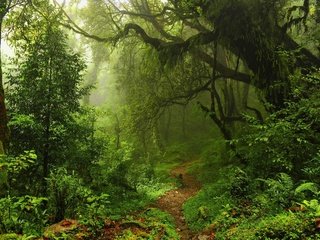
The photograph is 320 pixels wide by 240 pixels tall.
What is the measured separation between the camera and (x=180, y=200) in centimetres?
1388

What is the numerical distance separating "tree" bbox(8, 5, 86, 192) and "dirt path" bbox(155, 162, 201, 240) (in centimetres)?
419

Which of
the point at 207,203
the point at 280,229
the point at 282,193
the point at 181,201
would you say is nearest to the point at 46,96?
the point at 207,203

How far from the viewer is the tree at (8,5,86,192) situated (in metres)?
10.5

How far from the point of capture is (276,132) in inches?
361

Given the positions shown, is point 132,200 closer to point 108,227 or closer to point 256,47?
point 108,227

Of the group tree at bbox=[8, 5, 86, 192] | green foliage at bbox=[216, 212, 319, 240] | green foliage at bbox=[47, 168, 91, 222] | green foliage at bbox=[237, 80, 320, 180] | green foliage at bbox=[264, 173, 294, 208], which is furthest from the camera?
tree at bbox=[8, 5, 86, 192]

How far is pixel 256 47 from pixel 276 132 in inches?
234

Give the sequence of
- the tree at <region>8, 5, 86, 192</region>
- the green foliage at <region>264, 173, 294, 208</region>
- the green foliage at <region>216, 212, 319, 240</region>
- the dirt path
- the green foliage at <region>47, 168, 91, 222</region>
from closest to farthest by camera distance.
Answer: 1. the green foliage at <region>216, 212, 319, 240</region>
2. the green foliage at <region>264, 173, 294, 208</region>
3. the green foliage at <region>47, 168, 91, 222</region>
4. the dirt path
5. the tree at <region>8, 5, 86, 192</region>

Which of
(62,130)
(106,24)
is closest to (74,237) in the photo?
(62,130)

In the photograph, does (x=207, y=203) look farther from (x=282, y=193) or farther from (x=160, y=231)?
(x=282, y=193)

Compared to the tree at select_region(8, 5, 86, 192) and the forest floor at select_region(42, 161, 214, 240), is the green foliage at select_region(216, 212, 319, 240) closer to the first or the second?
the forest floor at select_region(42, 161, 214, 240)

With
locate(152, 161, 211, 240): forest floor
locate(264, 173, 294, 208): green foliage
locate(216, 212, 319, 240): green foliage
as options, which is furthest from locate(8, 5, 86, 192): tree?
locate(264, 173, 294, 208): green foliage

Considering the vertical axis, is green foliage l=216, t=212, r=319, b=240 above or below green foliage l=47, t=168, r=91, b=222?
below

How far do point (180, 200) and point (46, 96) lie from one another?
22.4 feet
